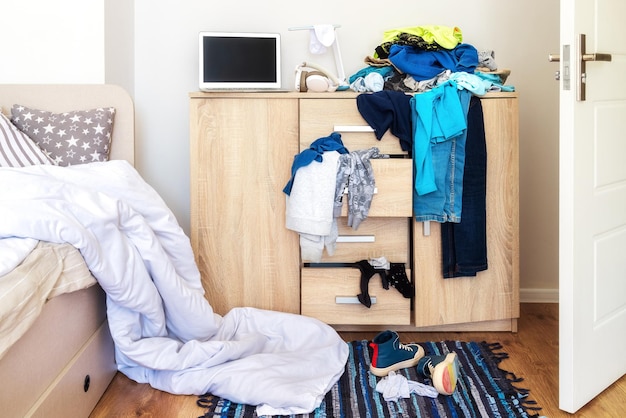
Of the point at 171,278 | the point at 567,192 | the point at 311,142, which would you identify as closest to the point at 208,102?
the point at 311,142

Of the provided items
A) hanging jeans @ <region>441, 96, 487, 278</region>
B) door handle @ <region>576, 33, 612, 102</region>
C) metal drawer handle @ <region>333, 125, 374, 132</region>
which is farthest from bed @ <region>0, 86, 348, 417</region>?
door handle @ <region>576, 33, 612, 102</region>

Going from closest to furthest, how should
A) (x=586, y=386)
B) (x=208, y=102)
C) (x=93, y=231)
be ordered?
(x=93, y=231) < (x=586, y=386) < (x=208, y=102)

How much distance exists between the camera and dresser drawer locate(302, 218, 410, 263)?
254 centimetres

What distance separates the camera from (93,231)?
173 centimetres

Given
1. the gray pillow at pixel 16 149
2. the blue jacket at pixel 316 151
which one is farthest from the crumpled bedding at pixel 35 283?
the blue jacket at pixel 316 151

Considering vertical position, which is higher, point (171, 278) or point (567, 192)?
point (567, 192)

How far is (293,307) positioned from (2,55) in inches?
59.3

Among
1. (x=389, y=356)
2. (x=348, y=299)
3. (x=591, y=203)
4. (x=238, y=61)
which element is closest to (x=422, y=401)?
(x=389, y=356)

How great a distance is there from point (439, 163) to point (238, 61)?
0.87m

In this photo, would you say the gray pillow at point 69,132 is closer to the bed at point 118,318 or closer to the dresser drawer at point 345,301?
the bed at point 118,318

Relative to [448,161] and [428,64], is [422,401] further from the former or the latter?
[428,64]

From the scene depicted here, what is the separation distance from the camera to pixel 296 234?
2.53m

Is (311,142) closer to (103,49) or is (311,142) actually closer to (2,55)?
(103,49)

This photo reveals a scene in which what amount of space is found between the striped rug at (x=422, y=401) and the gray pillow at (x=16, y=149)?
1.01 meters
